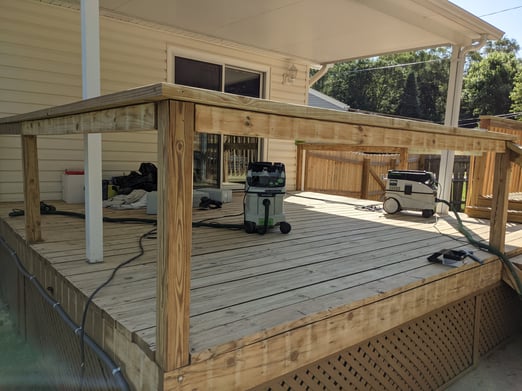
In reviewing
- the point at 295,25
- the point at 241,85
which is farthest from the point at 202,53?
the point at 295,25

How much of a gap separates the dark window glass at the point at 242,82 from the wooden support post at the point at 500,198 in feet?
12.5

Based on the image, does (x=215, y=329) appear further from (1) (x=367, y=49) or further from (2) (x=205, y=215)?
(1) (x=367, y=49)

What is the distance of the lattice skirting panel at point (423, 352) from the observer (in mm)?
1968

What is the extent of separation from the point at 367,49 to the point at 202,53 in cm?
241

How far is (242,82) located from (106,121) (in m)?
4.79

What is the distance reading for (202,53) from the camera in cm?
554

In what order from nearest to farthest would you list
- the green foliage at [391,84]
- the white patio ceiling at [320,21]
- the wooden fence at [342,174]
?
the white patio ceiling at [320,21] → the wooden fence at [342,174] → the green foliage at [391,84]

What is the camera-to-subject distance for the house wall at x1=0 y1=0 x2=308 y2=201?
13.8 ft

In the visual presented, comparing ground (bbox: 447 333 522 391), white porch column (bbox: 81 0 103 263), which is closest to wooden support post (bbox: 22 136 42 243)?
white porch column (bbox: 81 0 103 263)

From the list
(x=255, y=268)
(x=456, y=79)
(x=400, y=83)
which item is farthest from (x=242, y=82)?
(x=400, y=83)

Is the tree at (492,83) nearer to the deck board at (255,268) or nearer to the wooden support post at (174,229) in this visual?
the deck board at (255,268)

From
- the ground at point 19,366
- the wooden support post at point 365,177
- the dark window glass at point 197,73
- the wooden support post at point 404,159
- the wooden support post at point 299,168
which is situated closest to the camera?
the ground at point 19,366

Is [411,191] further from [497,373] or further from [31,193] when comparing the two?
[31,193]

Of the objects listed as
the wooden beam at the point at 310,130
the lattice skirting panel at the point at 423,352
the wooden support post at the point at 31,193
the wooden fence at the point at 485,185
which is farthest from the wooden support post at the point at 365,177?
the wooden support post at the point at 31,193
